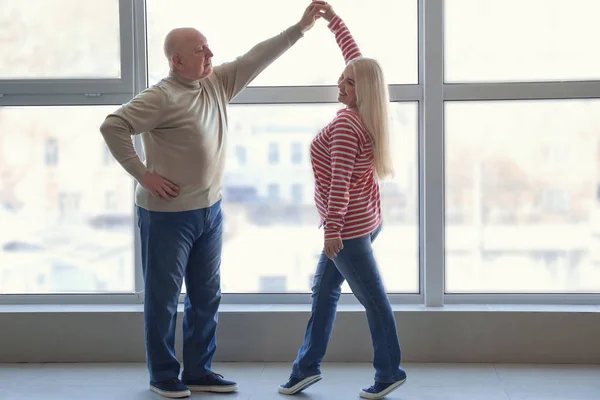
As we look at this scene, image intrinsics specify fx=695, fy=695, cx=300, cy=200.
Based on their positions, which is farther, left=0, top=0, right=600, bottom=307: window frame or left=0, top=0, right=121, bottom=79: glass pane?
left=0, top=0, right=121, bottom=79: glass pane

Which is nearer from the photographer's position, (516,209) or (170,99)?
(170,99)

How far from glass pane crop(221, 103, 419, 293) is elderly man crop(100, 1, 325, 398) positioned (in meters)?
0.44

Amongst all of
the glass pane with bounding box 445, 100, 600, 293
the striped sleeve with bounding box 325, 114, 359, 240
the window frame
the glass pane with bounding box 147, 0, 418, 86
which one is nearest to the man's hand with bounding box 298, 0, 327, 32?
the glass pane with bounding box 147, 0, 418, 86

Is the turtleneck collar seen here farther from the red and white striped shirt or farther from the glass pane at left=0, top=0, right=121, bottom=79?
the glass pane at left=0, top=0, right=121, bottom=79

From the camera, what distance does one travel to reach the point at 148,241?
2824mm

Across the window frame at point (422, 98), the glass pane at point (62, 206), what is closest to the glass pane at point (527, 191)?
the window frame at point (422, 98)

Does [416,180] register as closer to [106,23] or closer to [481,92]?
[481,92]

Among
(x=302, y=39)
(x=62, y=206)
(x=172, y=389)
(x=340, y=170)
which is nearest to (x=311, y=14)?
(x=302, y=39)

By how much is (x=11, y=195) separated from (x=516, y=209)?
248cm

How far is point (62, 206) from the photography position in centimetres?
346

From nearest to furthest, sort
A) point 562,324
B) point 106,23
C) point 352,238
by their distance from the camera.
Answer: point 352,238, point 562,324, point 106,23

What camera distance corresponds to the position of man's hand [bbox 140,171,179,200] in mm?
2744

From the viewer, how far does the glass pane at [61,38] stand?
3.39 meters

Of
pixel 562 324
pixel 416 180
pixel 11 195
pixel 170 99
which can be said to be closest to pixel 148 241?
pixel 170 99
